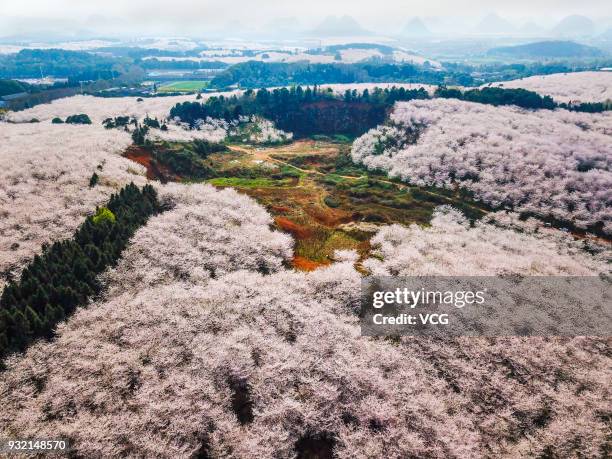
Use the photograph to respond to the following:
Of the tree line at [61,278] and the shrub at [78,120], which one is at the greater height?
the shrub at [78,120]

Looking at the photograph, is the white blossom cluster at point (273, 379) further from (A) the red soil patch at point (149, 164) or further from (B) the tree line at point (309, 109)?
(B) the tree line at point (309, 109)

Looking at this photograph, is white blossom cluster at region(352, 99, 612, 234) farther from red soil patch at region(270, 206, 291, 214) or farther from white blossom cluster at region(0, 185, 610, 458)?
white blossom cluster at region(0, 185, 610, 458)

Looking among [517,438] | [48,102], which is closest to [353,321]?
[517,438]

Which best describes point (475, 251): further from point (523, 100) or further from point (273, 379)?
point (523, 100)

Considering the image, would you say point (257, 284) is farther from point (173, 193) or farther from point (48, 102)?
point (48, 102)

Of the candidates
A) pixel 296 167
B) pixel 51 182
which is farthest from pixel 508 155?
pixel 51 182

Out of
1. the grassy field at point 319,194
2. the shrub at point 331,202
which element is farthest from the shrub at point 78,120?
the shrub at point 331,202
